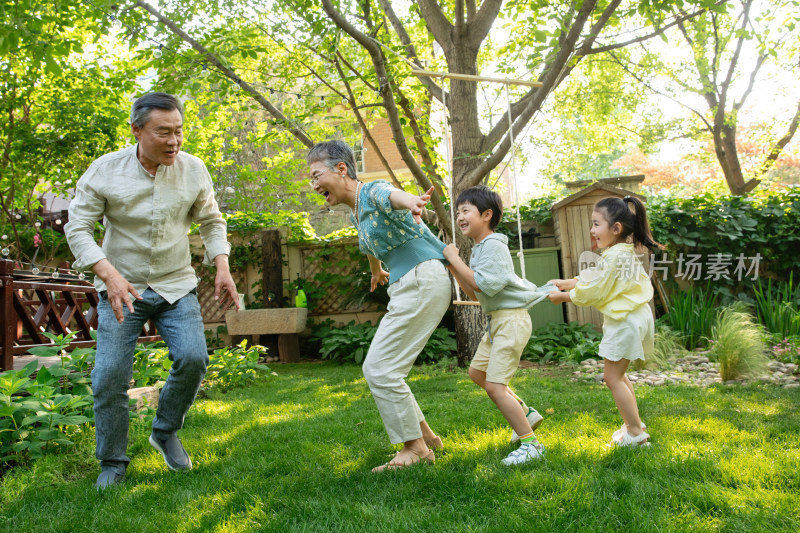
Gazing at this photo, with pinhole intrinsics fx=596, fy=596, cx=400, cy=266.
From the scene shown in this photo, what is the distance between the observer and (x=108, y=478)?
8.66 ft

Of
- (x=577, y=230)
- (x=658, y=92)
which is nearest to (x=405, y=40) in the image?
(x=577, y=230)

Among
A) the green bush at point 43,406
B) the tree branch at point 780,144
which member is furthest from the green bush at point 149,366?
the tree branch at point 780,144

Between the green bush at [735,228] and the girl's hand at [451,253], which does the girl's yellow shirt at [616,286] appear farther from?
the green bush at [735,228]

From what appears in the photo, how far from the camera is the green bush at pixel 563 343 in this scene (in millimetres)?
6555

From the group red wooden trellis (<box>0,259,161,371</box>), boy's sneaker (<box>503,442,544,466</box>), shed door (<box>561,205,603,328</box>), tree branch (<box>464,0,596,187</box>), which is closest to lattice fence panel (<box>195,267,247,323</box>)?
red wooden trellis (<box>0,259,161,371</box>)

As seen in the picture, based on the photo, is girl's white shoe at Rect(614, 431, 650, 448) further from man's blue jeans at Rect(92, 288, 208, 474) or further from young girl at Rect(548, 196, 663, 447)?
man's blue jeans at Rect(92, 288, 208, 474)

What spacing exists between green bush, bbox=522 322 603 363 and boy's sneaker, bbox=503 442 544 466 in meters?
3.97

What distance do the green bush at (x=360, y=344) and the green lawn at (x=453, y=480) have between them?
3339 millimetres

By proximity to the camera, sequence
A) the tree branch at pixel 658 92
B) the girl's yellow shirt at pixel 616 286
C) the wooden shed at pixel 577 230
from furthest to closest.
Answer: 1. the tree branch at pixel 658 92
2. the wooden shed at pixel 577 230
3. the girl's yellow shirt at pixel 616 286

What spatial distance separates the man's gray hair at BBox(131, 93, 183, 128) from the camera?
101 inches

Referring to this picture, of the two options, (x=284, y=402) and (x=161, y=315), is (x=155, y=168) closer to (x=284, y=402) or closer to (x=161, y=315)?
(x=161, y=315)

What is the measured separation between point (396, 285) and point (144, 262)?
1.14 meters

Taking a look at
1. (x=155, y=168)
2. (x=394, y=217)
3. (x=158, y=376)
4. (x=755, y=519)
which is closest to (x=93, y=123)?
(x=158, y=376)

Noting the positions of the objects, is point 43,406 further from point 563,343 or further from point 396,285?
point 563,343
